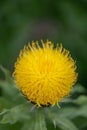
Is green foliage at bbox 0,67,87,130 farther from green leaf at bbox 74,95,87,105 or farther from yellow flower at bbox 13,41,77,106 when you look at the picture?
yellow flower at bbox 13,41,77,106

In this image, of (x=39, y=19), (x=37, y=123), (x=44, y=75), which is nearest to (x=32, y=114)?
(x=37, y=123)

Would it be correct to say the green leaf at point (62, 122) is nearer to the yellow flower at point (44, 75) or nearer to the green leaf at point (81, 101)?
the yellow flower at point (44, 75)

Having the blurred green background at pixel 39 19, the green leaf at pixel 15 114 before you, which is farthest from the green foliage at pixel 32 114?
the blurred green background at pixel 39 19

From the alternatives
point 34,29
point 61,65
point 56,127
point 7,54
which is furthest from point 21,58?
point 34,29

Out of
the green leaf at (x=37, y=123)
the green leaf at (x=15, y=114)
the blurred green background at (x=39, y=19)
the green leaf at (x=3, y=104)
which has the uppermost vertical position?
the blurred green background at (x=39, y=19)

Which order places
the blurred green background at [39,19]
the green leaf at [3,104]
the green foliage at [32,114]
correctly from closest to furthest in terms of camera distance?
the green foliage at [32,114] < the green leaf at [3,104] < the blurred green background at [39,19]

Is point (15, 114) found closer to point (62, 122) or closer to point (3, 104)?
point (3, 104)

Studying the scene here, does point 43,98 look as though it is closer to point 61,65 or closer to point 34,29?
point 61,65
